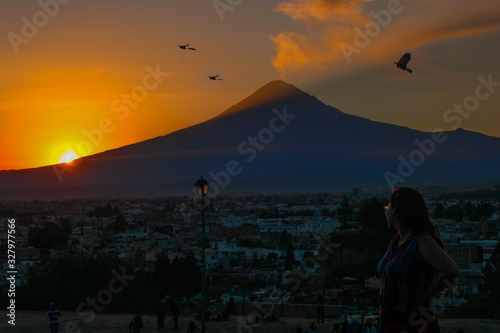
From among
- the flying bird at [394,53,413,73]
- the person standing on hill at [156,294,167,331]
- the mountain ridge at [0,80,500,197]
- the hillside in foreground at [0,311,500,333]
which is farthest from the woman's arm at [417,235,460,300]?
the mountain ridge at [0,80,500,197]

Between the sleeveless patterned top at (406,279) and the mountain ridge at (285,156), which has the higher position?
the mountain ridge at (285,156)

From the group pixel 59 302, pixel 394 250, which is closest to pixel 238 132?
pixel 59 302

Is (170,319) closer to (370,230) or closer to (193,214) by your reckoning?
(370,230)

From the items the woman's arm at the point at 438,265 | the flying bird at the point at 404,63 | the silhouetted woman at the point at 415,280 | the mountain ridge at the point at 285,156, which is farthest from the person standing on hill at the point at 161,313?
the mountain ridge at the point at 285,156

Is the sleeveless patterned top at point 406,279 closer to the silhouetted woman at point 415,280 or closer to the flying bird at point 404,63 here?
the silhouetted woman at point 415,280

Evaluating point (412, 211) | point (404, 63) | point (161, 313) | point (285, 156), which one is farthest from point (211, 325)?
point (285, 156)

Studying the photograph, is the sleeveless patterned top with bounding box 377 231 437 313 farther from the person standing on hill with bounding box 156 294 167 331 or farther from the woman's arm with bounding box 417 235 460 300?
the person standing on hill with bounding box 156 294 167 331

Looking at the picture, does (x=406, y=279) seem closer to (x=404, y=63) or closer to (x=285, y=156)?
(x=404, y=63)
